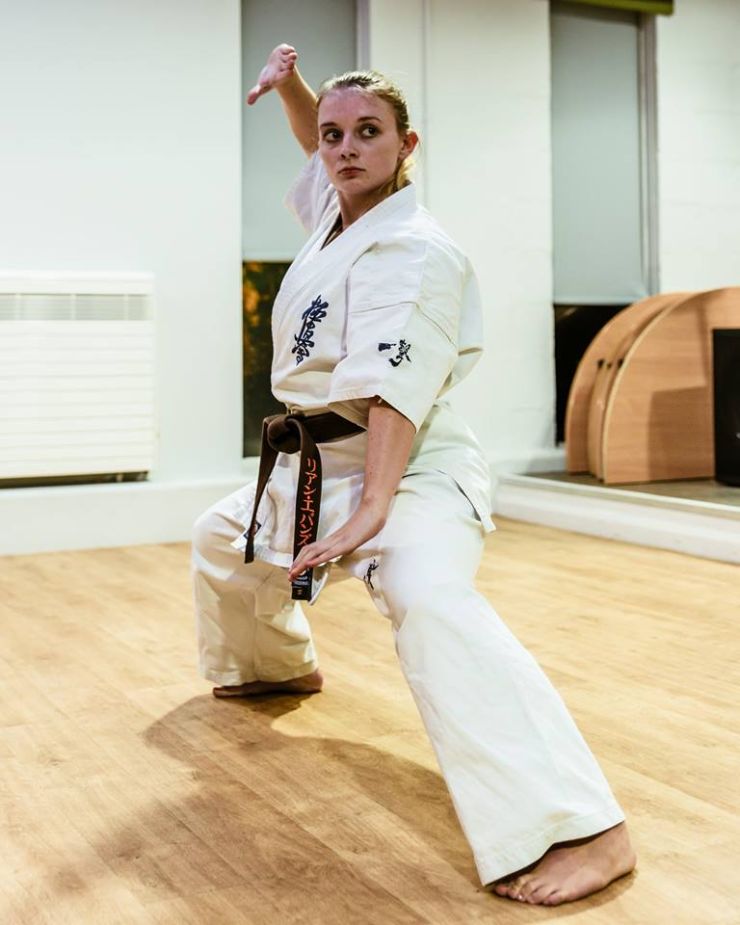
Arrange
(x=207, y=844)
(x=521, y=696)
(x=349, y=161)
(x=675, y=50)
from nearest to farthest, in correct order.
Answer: (x=521, y=696) < (x=207, y=844) < (x=349, y=161) < (x=675, y=50)

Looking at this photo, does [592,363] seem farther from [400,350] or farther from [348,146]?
[400,350]

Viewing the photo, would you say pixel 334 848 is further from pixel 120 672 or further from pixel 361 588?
pixel 361 588

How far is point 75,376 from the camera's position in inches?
165

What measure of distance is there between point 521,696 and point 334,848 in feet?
1.17

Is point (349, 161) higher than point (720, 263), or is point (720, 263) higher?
point (720, 263)

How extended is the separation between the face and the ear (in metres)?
0.01

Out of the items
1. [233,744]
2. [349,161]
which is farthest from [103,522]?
[349,161]

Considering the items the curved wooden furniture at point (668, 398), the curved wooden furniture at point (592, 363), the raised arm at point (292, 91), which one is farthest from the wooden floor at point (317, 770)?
the curved wooden furniture at point (592, 363)

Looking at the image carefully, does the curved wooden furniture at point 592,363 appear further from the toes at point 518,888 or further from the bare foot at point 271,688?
the toes at point 518,888

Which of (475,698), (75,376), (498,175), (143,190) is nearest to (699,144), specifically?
(498,175)

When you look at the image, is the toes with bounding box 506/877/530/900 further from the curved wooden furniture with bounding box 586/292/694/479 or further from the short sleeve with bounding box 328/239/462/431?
the curved wooden furniture with bounding box 586/292/694/479

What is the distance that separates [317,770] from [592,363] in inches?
128

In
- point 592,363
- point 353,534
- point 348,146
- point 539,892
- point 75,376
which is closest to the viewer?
point 539,892

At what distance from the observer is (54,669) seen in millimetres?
2617
